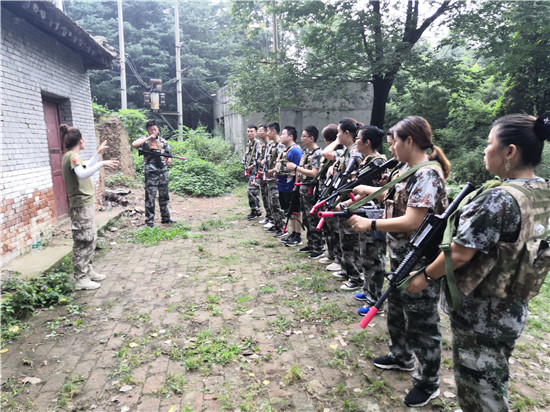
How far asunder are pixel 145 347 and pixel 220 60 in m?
27.2

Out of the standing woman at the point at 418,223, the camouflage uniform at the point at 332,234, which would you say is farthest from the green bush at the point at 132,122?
the standing woman at the point at 418,223

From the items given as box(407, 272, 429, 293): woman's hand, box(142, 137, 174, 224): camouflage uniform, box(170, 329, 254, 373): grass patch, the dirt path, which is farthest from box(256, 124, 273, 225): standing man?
box(407, 272, 429, 293): woman's hand

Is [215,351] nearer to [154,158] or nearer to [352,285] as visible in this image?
[352,285]

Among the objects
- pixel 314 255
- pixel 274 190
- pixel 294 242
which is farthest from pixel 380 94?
pixel 314 255

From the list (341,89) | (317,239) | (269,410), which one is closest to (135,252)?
(317,239)

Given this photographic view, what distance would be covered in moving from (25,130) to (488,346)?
633 cm

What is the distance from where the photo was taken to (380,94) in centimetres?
930

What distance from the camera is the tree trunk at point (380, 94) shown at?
29.7 ft

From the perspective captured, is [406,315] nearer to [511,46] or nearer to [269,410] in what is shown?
[269,410]

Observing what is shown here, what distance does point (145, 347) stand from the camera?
319cm

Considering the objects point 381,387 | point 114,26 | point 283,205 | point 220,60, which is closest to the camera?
point 381,387

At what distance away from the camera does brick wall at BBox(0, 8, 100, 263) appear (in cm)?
497

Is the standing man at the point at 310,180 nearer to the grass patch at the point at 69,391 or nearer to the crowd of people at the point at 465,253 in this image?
the crowd of people at the point at 465,253

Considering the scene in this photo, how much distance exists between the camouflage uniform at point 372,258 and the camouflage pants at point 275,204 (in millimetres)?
3419
